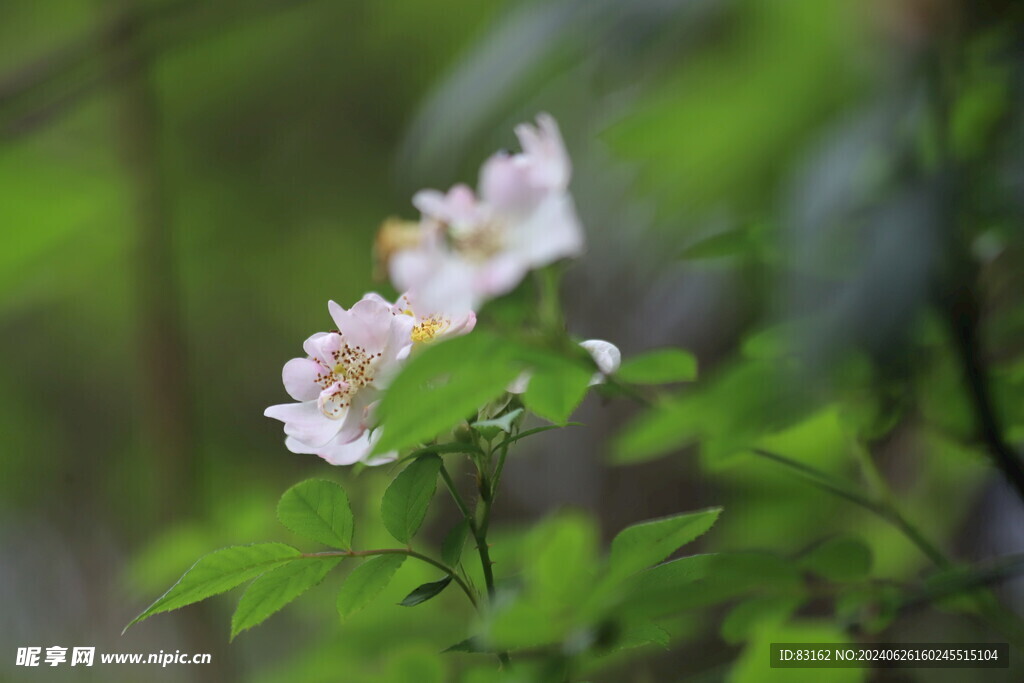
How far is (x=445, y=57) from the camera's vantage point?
1167mm

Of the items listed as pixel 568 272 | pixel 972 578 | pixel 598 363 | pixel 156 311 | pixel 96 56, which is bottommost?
pixel 972 578

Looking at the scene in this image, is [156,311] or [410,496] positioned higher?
[156,311]

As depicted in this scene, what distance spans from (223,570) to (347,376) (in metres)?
0.08

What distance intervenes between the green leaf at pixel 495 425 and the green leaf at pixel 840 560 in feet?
0.41

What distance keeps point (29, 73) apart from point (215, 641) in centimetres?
63

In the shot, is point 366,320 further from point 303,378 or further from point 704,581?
point 704,581

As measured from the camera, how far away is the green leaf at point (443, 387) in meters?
0.23

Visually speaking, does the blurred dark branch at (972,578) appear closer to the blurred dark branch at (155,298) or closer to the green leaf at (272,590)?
the green leaf at (272,590)

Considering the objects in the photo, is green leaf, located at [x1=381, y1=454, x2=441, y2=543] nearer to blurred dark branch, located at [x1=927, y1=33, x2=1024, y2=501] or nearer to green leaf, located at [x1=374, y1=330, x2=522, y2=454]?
green leaf, located at [x1=374, y1=330, x2=522, y2=454]

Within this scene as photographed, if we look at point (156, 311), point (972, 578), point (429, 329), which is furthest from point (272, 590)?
point (156, 311)

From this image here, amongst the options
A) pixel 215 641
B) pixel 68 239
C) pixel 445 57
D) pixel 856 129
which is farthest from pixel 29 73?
pixel 856 129

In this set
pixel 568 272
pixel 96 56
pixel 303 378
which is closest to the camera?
pixel 303 378

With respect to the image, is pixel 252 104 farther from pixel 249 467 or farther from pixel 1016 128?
pixel 1016 128

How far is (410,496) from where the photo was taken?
311 millimetres
